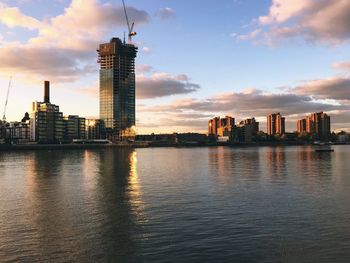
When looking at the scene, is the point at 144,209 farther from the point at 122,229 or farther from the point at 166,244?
the point at 166,244

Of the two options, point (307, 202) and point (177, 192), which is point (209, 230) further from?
point (177, 192)

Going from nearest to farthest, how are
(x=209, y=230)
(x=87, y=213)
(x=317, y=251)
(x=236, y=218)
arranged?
(x=317, y=251), (x=209, y=230), (x=236, y=218), (x=87, y=213)

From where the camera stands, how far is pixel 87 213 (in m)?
46.4

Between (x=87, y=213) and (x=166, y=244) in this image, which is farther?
(x=87, y=213)

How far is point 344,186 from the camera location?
6981 centimetres

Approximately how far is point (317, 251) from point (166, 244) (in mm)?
13021

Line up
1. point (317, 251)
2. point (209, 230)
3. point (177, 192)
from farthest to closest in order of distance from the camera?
1. point (177, 192)
2. point (209, 230)
3. point (317, 251)

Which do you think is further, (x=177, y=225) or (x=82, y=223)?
(x=82, y=223)

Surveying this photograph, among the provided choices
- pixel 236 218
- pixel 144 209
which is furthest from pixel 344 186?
pixel 144 209

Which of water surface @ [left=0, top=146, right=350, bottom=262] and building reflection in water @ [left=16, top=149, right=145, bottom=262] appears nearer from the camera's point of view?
water surface @ [left=0, top=146, right=350, bottom=262]

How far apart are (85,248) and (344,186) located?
55.7m

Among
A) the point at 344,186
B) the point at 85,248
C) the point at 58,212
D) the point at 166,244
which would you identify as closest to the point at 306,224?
the point at 166,244

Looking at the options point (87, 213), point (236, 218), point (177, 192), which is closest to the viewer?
point (236, 218)

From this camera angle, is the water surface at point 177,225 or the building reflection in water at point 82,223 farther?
the building reflection in water at point 82,223
